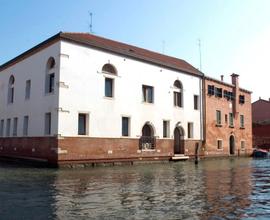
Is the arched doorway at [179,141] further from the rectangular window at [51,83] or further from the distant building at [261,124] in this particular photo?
the distant building at [261,124]

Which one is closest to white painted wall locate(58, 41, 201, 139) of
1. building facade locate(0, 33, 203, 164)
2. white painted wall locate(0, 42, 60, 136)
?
building facade locate(0, 33, 203, 164)

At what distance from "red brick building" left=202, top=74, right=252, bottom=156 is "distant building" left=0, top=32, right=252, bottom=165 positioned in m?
0.25

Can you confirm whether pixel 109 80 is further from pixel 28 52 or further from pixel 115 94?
pixel 28 52

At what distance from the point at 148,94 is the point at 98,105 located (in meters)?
5.63

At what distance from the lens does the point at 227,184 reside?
1391cm

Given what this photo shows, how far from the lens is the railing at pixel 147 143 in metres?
27.5

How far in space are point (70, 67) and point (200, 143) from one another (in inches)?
613

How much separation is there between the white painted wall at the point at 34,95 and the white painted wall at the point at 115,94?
33.0 inches

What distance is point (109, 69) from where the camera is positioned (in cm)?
2605

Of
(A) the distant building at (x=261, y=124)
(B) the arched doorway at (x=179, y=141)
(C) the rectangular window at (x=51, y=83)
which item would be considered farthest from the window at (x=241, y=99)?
(C) the rectangular window at (x=51, y=83)

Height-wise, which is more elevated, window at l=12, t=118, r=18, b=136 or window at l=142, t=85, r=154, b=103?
window at l=142, t=85, r=154, b=103

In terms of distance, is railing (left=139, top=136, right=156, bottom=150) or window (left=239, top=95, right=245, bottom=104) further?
window (left=239, top=95, right=245, bottom=104)

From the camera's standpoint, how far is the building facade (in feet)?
75.7

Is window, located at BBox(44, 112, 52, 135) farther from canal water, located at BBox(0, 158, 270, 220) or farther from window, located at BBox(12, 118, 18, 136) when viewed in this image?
canal water, located at BBox(0, 158, 270, 220)
